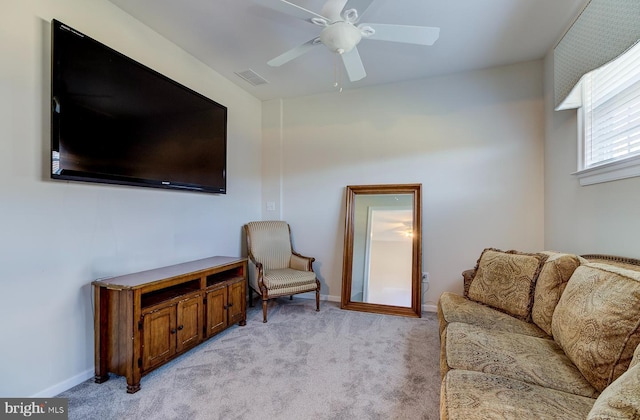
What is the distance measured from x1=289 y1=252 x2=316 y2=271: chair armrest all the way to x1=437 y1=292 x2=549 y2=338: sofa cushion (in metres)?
1.57

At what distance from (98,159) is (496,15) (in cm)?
309

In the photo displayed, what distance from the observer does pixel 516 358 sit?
1.41 meters

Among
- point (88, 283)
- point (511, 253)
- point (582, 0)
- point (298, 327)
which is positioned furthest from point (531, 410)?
point (582, 0)

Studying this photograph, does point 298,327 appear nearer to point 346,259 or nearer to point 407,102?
point 346,259

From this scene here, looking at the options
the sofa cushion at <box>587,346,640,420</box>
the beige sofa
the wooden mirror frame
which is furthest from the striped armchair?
the sofa cushion at <box>587,346,640,420</box>

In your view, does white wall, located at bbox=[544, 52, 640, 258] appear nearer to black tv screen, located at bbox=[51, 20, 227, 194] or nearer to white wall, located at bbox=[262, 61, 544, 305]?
white wall, located at bbox=[262, 61, 544, 305]

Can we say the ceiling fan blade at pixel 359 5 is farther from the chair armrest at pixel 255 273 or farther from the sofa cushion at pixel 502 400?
the chair armrest at pixel 255 273

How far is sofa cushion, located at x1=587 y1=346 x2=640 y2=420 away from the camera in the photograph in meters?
0.73

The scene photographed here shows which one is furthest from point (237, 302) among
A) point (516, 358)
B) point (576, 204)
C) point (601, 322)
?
point (576, 204)

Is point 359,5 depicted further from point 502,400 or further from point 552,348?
point 552,348

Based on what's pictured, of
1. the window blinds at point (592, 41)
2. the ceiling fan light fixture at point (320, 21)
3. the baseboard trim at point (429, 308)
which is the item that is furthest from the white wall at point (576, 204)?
the ceiling fan light fixture at point (320, 21)

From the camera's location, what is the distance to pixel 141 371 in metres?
1.88

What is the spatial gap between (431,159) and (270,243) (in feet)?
7.10

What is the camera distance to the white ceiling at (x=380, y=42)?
2.15m
